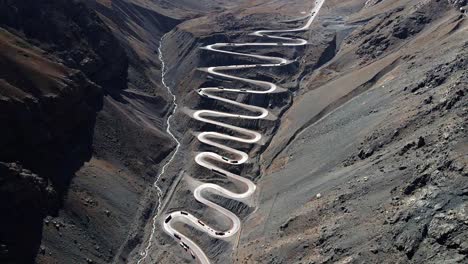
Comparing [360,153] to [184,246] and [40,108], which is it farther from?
[40,108]

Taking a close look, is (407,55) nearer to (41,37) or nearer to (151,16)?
(41,37)

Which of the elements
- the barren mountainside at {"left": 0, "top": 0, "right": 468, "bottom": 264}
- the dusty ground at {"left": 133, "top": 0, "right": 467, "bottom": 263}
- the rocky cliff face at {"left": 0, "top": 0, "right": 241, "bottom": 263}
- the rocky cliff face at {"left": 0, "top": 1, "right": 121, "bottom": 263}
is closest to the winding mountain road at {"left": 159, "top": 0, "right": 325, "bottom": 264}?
the barren mountainside at {"left": 0, "top": 0, "right": 468, "bottom": 264}

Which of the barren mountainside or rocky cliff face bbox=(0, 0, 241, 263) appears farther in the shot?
rocky cliff face bbox=(0, 0, 241, 263)

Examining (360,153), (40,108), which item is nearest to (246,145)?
(360,153)

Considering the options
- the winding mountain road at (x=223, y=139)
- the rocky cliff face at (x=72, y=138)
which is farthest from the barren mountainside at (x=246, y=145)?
the winding mountain road at (x=223, y=139)

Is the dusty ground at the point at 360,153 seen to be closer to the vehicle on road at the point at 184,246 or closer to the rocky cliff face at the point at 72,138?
the vehicle on road at the point at 184,246

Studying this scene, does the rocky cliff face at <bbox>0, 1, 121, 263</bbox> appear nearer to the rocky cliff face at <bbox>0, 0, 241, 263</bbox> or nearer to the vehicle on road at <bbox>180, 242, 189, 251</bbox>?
the rocky cliff face at <bbox>0, 0, 241, 263</bbox>
